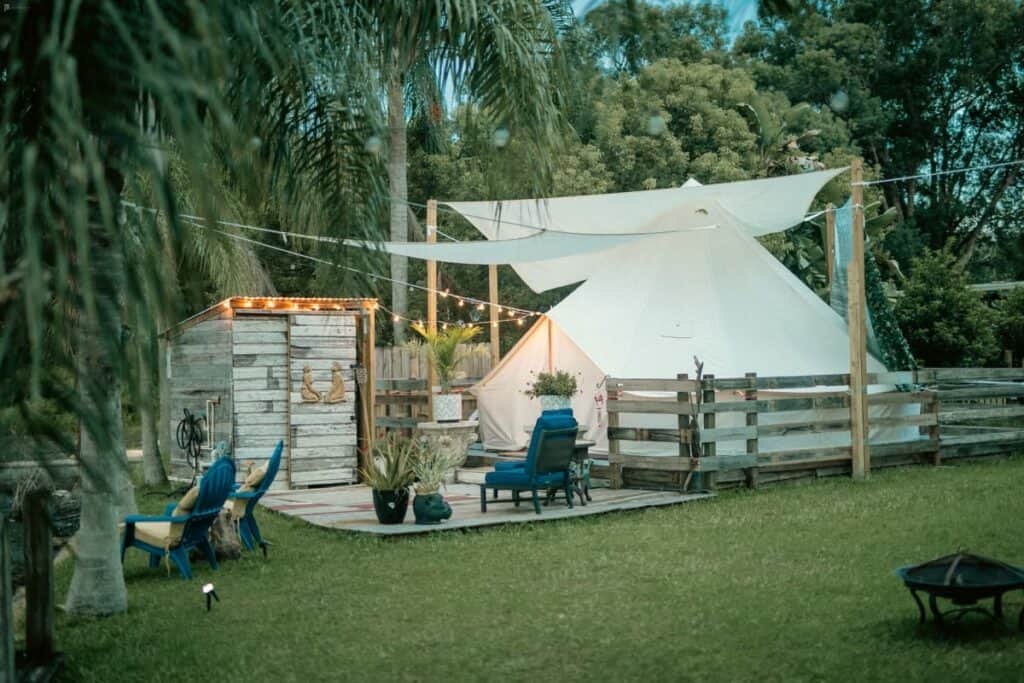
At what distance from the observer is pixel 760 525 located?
9445 millimetres

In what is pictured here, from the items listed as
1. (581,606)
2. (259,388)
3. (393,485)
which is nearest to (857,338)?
(393,485)

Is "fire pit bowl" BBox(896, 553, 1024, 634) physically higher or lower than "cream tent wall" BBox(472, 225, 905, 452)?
lower

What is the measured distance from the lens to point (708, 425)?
37.9 feet

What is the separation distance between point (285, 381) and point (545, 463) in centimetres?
379

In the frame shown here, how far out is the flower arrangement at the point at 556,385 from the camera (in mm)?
13266

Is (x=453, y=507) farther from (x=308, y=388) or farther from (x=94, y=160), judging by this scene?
(x=94, y=160)

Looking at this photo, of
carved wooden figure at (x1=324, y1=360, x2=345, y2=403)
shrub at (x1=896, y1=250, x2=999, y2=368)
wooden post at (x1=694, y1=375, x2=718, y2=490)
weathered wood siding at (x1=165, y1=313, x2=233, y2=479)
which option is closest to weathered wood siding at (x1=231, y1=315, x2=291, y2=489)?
weathered wood siding at (x1=165, y1=313, x2=233, y2=479)

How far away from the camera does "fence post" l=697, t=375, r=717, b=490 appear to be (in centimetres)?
1147

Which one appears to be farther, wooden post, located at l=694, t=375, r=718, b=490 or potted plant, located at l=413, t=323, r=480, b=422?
potted plant, located at l=413, t=323, r=480, b=422

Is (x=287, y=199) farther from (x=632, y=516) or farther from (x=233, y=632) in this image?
(x=632, y=516)

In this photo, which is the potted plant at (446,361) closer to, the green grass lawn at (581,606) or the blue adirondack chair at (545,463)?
the blue adirondack chair at (545,463)

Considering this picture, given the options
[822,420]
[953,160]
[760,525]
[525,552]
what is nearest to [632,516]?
[760,525]

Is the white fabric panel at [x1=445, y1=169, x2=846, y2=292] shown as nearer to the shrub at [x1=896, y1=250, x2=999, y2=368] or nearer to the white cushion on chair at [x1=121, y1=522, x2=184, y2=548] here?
the white cushion on chair at [x1=121, y1=522, x2=184, y2=548]

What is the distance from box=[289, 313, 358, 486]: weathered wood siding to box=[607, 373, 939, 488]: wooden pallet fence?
3022mm
